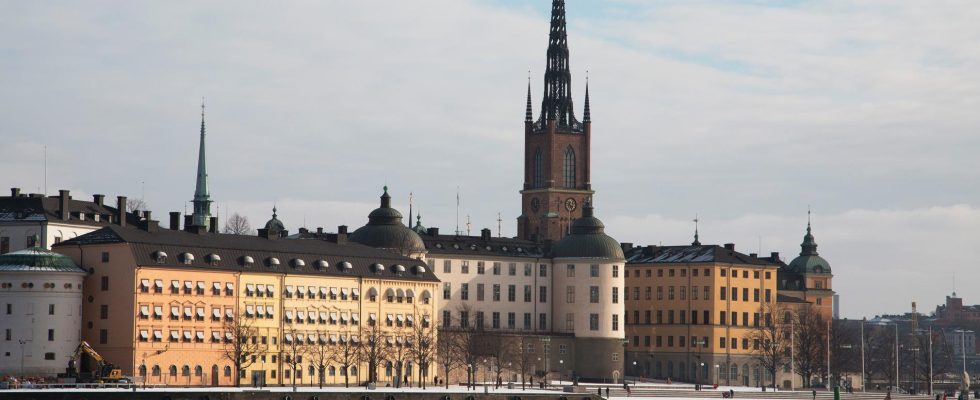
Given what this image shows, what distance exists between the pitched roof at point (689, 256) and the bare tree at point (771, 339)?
517 cm

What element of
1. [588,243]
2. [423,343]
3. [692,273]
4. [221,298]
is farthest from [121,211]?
[692,273]

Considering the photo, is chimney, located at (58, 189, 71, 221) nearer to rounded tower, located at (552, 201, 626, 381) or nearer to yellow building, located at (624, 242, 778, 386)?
rounded tower, located at (552, 201, 626, 381)

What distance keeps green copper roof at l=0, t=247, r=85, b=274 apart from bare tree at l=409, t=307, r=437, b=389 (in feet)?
93.5

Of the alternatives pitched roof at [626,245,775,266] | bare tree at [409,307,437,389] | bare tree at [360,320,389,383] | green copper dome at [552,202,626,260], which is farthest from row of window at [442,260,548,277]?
bare tree at [360,320,389,383]

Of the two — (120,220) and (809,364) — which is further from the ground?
(120,220)

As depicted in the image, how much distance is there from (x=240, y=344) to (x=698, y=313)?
209 ft

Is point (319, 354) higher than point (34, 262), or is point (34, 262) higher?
point (34, 262)

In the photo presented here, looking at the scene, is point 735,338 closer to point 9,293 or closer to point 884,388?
point 884,388

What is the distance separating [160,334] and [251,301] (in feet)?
31.3

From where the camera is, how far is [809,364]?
173250mm

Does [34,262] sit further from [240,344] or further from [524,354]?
[524,354]

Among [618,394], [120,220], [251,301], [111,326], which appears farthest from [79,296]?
[618,394]

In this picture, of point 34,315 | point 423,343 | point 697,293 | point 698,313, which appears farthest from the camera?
point 697,293

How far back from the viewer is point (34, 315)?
120375mm
